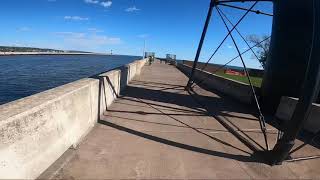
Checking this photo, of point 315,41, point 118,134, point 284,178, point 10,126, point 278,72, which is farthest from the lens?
point 278,72

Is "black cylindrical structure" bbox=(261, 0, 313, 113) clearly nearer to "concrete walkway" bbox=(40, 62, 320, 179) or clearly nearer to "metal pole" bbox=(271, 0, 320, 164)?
"concrete walkway" bbox=(40, 62, 320, 179)

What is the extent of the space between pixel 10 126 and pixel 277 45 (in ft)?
36.4

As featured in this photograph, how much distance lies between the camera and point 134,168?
626 centimetres

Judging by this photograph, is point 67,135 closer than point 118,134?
Yes

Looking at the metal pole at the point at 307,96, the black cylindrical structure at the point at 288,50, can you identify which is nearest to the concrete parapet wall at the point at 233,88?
the black cylindrical structure at the point at 288,50

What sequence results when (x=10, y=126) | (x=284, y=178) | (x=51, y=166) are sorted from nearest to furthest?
(x=10, y=126)
(x=51, y=166)
(x=284, y=178)

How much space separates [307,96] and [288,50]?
21.4ft

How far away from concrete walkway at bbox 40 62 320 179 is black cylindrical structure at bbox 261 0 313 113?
73.2 inches

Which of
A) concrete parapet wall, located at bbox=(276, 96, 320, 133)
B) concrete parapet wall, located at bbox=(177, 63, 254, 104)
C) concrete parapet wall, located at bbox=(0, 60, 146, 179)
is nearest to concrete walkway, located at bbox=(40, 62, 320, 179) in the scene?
concrete parapet wall, located at bbox=(0, 60, 146, 179)

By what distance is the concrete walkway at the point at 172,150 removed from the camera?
6.16 metres

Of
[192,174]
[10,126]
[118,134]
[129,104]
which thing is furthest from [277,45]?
[10,126]

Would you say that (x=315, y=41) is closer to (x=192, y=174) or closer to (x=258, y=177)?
(x=258, y=177)

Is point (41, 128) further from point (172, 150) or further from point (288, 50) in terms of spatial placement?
point (288, 50)

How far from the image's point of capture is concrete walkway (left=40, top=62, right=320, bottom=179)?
6156mm
